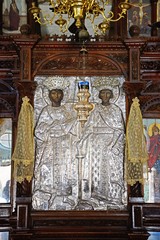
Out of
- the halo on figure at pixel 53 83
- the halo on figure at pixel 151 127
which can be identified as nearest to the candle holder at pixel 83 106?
the halo on figure at pixel 53 83

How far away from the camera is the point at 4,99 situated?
25.0 feet

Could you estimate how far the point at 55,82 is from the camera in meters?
7.00

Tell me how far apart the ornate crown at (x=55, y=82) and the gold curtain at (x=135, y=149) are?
3.36ft

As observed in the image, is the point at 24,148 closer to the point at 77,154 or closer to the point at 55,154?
the point at 55,154

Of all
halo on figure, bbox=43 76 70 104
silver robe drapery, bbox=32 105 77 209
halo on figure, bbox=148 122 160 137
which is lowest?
silver robe drapery, bbox=32 105 77 209

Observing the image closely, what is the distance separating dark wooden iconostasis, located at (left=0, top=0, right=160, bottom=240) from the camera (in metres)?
6.55

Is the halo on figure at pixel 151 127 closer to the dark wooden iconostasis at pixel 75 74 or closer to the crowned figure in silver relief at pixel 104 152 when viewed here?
the dark wooden iconostasis at pixel 75 74

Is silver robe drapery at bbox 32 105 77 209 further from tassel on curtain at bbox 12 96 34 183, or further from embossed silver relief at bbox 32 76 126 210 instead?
tassel on curtain at bbox 12 96 34 183

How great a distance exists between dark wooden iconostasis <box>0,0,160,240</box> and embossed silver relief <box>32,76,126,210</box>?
132mm

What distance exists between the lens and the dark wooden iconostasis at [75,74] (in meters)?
6.55

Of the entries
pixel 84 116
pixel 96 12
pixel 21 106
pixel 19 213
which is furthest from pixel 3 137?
pixel 96 12

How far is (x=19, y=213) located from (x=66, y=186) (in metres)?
0.74

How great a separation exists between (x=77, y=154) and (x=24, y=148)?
2.46ft

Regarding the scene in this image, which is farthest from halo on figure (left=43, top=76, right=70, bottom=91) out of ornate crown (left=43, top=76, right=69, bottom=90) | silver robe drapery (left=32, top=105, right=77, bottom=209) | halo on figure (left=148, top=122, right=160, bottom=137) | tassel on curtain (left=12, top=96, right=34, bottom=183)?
halo on figure (left=148, top=122, right=160, bottom=137)
